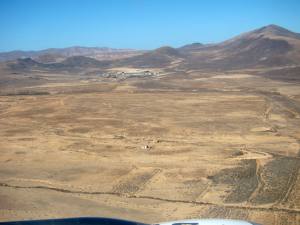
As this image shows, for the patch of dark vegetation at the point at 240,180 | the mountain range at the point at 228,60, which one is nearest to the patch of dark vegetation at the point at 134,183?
the patch of dark vegetation at the point at 240,180

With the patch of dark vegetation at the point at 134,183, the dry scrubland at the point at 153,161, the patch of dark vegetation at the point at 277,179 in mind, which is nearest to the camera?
the dry scrubland at the point at 153,161

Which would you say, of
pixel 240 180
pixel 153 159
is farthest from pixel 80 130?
pixel 240 180

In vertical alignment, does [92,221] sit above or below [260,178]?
above

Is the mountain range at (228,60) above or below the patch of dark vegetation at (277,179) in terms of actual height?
above

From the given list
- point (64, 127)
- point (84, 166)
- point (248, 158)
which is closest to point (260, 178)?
point (248, 158)

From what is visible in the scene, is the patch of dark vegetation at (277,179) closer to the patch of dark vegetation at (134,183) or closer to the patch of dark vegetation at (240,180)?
the patch of dark vegetation at (240,180)

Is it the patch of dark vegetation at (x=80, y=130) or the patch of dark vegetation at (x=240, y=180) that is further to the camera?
the patch of dark vegetation at (x=80, y=130)

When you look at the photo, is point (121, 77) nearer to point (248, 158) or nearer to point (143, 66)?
point (143, 66)
